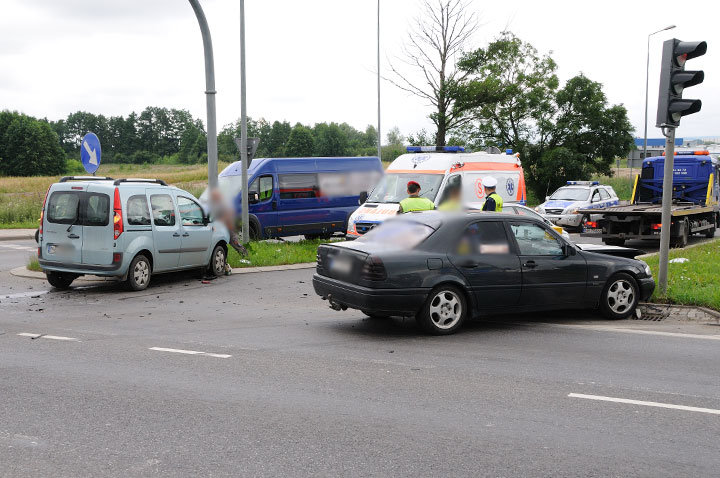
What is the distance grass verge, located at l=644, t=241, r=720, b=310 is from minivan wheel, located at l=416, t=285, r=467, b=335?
347cm

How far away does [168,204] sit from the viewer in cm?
1245

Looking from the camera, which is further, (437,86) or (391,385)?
(437,86)

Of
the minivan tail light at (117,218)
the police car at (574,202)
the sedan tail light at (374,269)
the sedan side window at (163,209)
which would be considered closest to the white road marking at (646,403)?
the sedan tail light at (374,269)

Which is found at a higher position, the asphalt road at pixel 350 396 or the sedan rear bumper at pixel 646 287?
the sedan rear bumper at pixel 646 287

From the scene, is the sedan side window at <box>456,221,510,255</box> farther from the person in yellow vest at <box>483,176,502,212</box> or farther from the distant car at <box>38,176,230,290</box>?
the distant car at <box>38,176,230,290</box>

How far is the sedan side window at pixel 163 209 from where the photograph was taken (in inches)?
476

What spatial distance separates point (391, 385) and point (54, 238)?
768 centimetres

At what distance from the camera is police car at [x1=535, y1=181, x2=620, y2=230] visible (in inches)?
997

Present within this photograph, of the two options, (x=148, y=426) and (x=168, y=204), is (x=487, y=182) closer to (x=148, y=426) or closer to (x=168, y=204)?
(x=168, y=204)

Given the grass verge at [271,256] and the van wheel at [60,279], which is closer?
the van wheel at [60,279]

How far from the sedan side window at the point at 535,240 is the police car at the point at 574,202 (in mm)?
15860

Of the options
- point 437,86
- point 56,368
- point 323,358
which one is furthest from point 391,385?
point 437,86

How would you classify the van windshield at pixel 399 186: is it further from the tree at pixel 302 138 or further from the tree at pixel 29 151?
the tree at pixel 29 151

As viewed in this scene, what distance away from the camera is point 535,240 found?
867 cm
